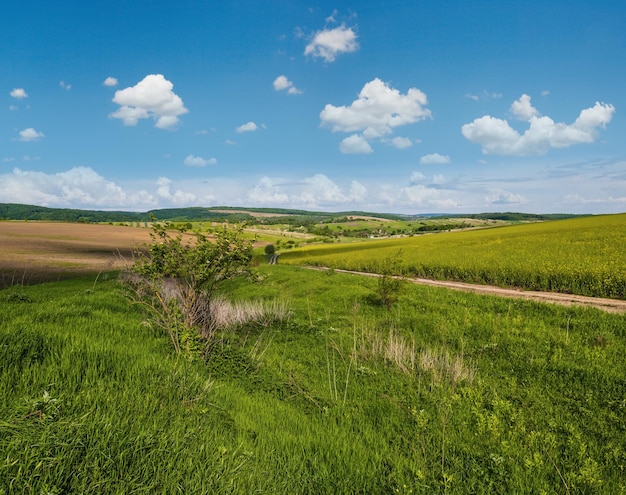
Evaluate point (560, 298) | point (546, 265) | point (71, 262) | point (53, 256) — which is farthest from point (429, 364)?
point (53, 256)

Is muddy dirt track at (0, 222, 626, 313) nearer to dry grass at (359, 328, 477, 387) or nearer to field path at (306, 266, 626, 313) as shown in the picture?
field path at (306, 266, 626, 313)

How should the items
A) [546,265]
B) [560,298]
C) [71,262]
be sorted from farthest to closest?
[71,262] → [546,265] → [560,298]

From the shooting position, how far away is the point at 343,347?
1136cm

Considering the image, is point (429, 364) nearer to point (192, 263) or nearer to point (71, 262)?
point (192, 263)

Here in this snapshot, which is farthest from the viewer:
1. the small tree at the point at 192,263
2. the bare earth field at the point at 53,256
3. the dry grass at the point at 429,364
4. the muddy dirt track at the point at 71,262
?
the bare earth field at the point at 53,256

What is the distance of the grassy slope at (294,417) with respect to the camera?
324 cm

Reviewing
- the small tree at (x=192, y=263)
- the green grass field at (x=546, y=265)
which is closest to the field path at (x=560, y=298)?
the green grass field at (x=546, y=265)

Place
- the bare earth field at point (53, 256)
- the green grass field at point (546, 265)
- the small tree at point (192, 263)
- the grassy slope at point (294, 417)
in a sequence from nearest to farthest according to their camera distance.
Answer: the grassy slope at point (294, 417) → the small tree at point (192, 263) → the green grass field at point (546, 265) → the bare earth field at point (53, 256)

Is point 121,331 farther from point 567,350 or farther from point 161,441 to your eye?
point 567,350

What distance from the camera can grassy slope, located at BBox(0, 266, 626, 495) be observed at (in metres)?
3.24

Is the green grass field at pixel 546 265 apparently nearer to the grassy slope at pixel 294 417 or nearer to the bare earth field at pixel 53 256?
the grassy slope at pixel 294 417

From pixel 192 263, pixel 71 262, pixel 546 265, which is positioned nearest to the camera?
pixel 192 263

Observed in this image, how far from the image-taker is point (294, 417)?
20.2 ft

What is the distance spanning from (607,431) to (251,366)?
25.5ft
